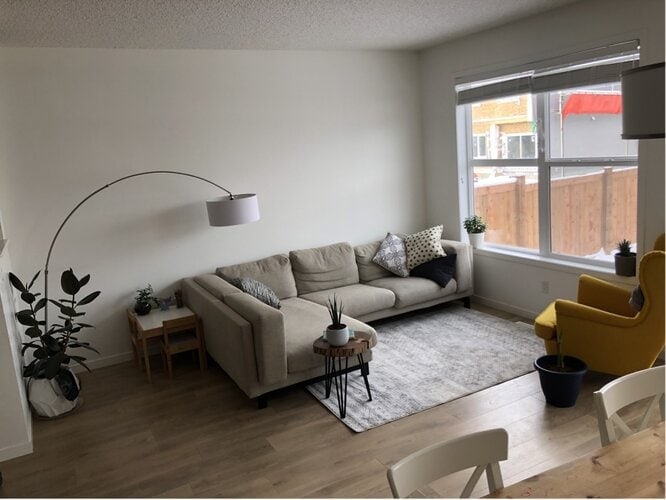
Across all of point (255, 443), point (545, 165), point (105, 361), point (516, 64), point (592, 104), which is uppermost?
point (516, 64)

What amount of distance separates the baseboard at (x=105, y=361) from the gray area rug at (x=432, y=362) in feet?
5.61

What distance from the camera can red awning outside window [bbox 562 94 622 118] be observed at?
4.19 meters

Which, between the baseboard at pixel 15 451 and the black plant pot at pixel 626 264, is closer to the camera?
the baseboard at pixel 15 451

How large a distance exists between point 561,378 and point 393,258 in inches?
88.1

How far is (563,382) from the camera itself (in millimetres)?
3365

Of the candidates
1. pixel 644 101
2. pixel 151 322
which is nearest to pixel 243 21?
pixel 151 322

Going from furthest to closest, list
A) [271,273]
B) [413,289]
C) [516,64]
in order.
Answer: [413,289]
[271,273]
[516,64]

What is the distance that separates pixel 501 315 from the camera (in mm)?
5168

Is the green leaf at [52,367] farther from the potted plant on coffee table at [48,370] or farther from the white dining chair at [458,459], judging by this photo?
the white dining chair at [458,459]

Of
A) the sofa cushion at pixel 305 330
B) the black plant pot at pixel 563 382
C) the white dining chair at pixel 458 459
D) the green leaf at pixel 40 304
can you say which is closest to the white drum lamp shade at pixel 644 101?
the white dining chair at pixel 458 459

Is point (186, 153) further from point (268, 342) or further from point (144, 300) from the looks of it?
point (268, 342)

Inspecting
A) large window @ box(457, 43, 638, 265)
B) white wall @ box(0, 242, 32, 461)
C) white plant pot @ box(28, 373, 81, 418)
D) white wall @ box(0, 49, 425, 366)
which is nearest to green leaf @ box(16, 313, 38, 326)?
white wall @ box(0, 242, 32, 461)

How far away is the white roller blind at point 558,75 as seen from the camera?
13.1ft

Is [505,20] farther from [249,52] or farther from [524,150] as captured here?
[249,52]
